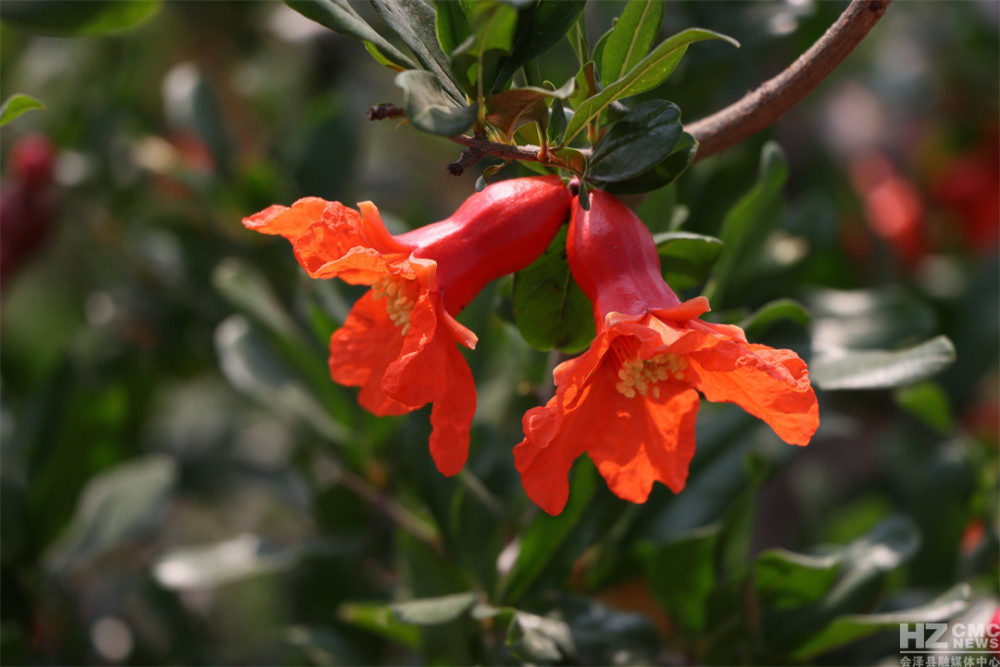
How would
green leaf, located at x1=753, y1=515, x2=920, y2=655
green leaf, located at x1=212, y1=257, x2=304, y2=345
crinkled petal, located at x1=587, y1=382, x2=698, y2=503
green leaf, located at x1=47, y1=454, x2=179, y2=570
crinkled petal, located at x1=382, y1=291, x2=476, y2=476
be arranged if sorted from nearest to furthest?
crinkled petal, located at x1=382, y1=291, x2=476, y2=476, crinkled petal, located at x1=587, y1=382, x2=698, y2=503, green leaf, located at x1=753, y1=515, x2=920, y2=655, green leaf, located at x1=212, y1=257, x2=304, y2=345, green leaf, located at x1=47, y1=454, x2=179, y2=570

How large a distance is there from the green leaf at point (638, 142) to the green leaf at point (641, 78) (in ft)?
0.08

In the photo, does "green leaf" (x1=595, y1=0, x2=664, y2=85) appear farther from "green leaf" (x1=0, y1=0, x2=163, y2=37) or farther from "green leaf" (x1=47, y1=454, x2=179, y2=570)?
"green leaf" (x1=47, y1=454, x2=179, y2=570)

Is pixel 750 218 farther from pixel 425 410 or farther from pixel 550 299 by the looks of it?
pixel 425 410

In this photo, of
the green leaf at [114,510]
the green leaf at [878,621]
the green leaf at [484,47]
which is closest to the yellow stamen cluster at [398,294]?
the green leaf at [484,47]

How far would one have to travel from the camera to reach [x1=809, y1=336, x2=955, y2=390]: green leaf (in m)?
0.98

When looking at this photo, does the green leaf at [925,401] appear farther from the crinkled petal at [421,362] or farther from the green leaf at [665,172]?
the crinkled petal at [421,362]

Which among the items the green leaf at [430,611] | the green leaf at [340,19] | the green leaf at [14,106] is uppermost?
the green leaf at [340,19]

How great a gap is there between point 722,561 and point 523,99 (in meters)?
0.80

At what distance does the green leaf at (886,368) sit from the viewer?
3.21 ft

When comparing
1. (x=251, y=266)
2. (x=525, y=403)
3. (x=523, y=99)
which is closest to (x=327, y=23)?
(x=523, y=99)

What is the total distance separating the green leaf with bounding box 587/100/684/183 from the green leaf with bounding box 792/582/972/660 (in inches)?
27.3

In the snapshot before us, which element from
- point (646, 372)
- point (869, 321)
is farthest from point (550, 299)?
point (869, 321)

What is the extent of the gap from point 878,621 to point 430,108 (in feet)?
2.87

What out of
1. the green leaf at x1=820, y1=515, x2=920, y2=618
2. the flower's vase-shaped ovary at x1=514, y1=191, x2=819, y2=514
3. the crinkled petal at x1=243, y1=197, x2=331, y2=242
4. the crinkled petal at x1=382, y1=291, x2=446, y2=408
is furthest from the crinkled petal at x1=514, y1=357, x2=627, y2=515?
the green leaf at x1=820, y1=515, x2=920, y2=618
